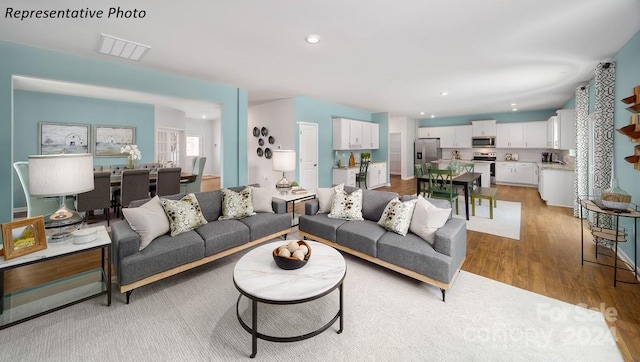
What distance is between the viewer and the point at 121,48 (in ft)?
11.0

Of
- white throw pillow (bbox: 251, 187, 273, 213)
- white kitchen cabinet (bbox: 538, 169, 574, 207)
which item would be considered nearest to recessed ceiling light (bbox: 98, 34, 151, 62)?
white throw pillow (bbox: 251, 187, 273, 213)

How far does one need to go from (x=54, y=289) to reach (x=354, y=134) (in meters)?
7.07

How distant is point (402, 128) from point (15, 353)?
10.8 m

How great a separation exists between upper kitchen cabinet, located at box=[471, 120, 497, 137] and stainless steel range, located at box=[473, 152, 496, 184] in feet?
2.50

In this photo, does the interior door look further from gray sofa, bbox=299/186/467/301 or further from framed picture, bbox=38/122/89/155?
framed picture, bbox=38/122/89/155

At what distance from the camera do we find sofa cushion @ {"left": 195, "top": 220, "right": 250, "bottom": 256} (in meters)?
2.80

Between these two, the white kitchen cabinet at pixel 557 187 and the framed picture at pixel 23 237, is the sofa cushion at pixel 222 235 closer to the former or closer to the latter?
the framed picture at pixel 23 237

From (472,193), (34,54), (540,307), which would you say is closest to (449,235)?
(540,307)

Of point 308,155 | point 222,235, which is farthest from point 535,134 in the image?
point 222,235

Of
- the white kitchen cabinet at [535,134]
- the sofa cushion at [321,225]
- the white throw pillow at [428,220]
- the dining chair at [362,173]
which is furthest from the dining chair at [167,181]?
the white kitchen cabinet at [535,134]

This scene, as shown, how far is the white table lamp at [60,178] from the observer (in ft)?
6.54

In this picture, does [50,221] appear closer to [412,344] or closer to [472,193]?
[412,344]

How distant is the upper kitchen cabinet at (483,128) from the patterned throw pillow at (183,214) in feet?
31.9

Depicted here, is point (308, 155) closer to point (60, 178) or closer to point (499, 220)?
point (499, 220)
